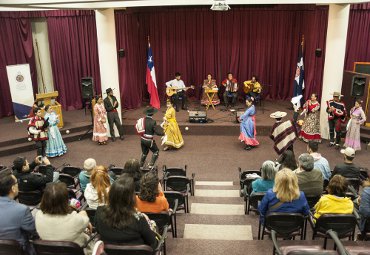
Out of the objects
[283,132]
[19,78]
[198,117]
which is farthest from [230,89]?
[19,78]

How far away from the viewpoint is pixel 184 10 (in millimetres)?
13562

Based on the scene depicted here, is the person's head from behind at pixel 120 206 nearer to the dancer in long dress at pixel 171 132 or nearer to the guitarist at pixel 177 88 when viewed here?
the dancer in long dress at pixel 171 132

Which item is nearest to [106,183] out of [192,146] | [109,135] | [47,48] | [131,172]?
[131,172]

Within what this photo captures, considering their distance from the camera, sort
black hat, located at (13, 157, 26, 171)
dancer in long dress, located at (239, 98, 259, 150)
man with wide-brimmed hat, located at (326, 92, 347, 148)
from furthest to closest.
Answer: dancer in long dress, located at (239, 98, 259, 150)
man with wide-brimmed hat, located at (326, 92, 347, 148)
black hat, located at (13, 157, 26, 171)

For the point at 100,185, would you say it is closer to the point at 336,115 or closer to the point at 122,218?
the point at 122,218

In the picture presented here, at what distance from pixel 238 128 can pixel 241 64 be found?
367cm

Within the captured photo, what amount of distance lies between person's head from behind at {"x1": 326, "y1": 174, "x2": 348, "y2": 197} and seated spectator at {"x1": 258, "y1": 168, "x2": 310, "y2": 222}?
33 centimetres

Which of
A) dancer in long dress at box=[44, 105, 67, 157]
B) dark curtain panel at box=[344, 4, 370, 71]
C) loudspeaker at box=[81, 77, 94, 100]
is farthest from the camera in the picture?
dark curtain panel at box=[344, 4, 370, 71]

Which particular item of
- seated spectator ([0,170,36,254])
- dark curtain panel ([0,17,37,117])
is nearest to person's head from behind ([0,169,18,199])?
seated spectator ([0,170,36,254])

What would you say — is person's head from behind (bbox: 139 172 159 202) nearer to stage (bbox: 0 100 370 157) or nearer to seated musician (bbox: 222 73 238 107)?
stage (bbox: 0 100 370 157)

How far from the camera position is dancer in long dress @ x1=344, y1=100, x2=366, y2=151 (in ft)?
30.3

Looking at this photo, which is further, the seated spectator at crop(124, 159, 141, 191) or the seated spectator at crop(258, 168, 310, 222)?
the seated spectator at crop(124, 159, 141, 191)

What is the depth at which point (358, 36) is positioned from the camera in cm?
1156

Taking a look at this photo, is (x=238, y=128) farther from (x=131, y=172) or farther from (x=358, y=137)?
(x=131, y=172)
